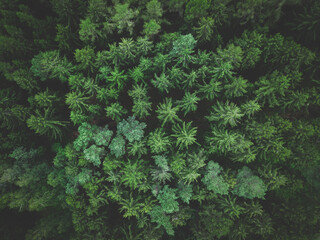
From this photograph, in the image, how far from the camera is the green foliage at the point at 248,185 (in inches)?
310

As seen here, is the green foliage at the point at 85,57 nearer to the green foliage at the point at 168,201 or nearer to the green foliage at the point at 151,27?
the green foliage at the point at 151,27

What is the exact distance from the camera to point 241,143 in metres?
7.59

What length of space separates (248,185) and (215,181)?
179 cm

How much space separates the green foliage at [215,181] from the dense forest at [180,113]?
56 mm

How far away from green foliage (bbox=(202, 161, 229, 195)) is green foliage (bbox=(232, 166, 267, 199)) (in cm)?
84

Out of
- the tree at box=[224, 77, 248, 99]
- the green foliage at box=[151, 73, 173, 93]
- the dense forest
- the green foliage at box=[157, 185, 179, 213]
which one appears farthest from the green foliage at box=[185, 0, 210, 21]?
the green foliage at box=[157, 185, 179, 213]

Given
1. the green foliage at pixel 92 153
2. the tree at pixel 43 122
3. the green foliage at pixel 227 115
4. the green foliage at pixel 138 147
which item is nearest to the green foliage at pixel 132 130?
the green foliage at pixel 138 147

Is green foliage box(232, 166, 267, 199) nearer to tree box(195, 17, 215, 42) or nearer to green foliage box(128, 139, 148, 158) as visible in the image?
green foliage box(128, 139, 148, 158)

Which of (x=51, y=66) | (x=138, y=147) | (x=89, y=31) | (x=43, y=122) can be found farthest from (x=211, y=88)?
(x=43, y=122)

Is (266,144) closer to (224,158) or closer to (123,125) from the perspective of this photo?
(224,158)

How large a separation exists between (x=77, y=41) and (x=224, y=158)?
459 inches

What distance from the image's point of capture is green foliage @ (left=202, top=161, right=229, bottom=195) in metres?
7.91

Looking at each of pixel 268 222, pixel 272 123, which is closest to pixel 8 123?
pixel 272 123

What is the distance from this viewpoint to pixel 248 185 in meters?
7.96
